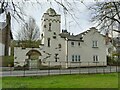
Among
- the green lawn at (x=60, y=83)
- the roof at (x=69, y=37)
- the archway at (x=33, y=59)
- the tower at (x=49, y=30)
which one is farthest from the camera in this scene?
the roof at (x=69, y=37)

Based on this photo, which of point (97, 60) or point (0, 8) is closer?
point (0, 8)

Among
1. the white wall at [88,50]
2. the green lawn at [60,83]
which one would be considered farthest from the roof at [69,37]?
the green lawn at [60,83]

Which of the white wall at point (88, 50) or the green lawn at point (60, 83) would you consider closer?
the green lawn at point (60, 83)

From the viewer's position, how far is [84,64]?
4538 centimetres

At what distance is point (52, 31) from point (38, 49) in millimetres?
4228

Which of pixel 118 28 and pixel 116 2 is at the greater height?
pixel 116 2

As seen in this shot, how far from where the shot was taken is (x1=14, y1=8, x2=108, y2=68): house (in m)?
42.3

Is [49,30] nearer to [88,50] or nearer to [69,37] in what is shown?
[69,37]

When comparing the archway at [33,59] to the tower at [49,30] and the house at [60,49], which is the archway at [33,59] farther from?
the tower at [49,30]

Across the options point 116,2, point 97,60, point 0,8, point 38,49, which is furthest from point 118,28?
point 97,60

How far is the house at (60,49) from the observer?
42.3 meters

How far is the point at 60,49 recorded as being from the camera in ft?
145

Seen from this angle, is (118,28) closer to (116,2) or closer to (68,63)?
(116,2)

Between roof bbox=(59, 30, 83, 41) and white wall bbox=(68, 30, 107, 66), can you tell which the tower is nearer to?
roof bbox=(59, 30, 83, 41)
